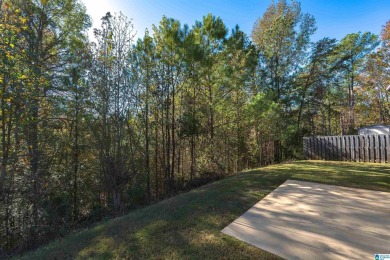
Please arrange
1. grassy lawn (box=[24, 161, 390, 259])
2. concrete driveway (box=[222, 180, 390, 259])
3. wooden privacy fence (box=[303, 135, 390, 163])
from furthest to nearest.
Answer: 1. wooden privacy fence (box=[303, 135, 390, 163])
2. grassy lawn (box=[24, 161, 390, 259])
3. concrete driveway (box=[222, 180, 390, 259])

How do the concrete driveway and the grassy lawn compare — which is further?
the grassy lawn

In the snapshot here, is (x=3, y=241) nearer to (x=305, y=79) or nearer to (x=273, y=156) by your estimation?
(x=273, y=156)

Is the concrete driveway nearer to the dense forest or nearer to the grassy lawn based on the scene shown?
the grassy lawn

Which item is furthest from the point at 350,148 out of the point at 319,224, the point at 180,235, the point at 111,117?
the point at 111,117

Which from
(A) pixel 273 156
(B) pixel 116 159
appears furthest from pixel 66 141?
(A) pixel 273 156

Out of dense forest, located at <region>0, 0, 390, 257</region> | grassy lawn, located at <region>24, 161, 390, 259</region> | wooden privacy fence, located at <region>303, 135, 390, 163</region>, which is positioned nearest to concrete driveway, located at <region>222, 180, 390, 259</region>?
grassy lawn, located at <region>24, 161, 390, 259</region>

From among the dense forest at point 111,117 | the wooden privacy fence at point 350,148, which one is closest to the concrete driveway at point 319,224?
the dense forest at point 111,117

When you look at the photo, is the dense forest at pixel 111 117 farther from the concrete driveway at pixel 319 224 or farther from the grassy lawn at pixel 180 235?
the concrete driveway at pixel 319 224

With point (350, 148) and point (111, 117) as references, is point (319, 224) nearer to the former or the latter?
point (111, 117)

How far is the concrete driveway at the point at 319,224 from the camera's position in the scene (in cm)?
180

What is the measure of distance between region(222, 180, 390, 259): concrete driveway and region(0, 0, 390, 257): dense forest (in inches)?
154

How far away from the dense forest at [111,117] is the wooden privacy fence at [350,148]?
3.73 ft

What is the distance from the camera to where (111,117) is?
212 inches

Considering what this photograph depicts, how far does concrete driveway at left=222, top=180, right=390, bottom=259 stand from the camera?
180 centimetres
